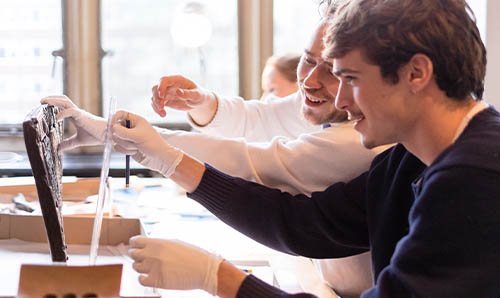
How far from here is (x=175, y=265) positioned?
3.68 ft

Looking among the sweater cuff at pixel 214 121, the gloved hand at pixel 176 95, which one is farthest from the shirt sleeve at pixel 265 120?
the gloved hand at pixel 176 95

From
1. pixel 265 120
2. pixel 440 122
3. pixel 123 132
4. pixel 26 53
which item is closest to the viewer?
pixel 440 122

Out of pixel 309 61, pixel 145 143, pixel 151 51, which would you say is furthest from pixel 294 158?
pixel 151 51

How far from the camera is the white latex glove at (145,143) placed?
1428 mm

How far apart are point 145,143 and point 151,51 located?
262 cm

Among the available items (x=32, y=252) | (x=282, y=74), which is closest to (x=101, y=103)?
(x=282, y=74)

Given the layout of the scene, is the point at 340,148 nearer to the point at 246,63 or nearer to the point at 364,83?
the point at 364,83

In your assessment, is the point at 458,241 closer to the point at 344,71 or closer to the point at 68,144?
the point at 344,71

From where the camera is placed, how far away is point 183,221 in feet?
7.14

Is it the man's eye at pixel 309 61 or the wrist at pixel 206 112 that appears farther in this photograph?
the wrist at pixel 206 112

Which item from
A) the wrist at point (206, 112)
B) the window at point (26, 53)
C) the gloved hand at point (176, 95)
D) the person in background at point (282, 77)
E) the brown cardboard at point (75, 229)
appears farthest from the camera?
the window at point (26, 53)

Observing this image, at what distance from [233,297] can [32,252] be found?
2.03 ft

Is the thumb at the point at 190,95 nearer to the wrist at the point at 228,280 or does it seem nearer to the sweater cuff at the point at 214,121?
the sweater cuff at the point at 214,121

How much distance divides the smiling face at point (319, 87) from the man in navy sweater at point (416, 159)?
259 mm
